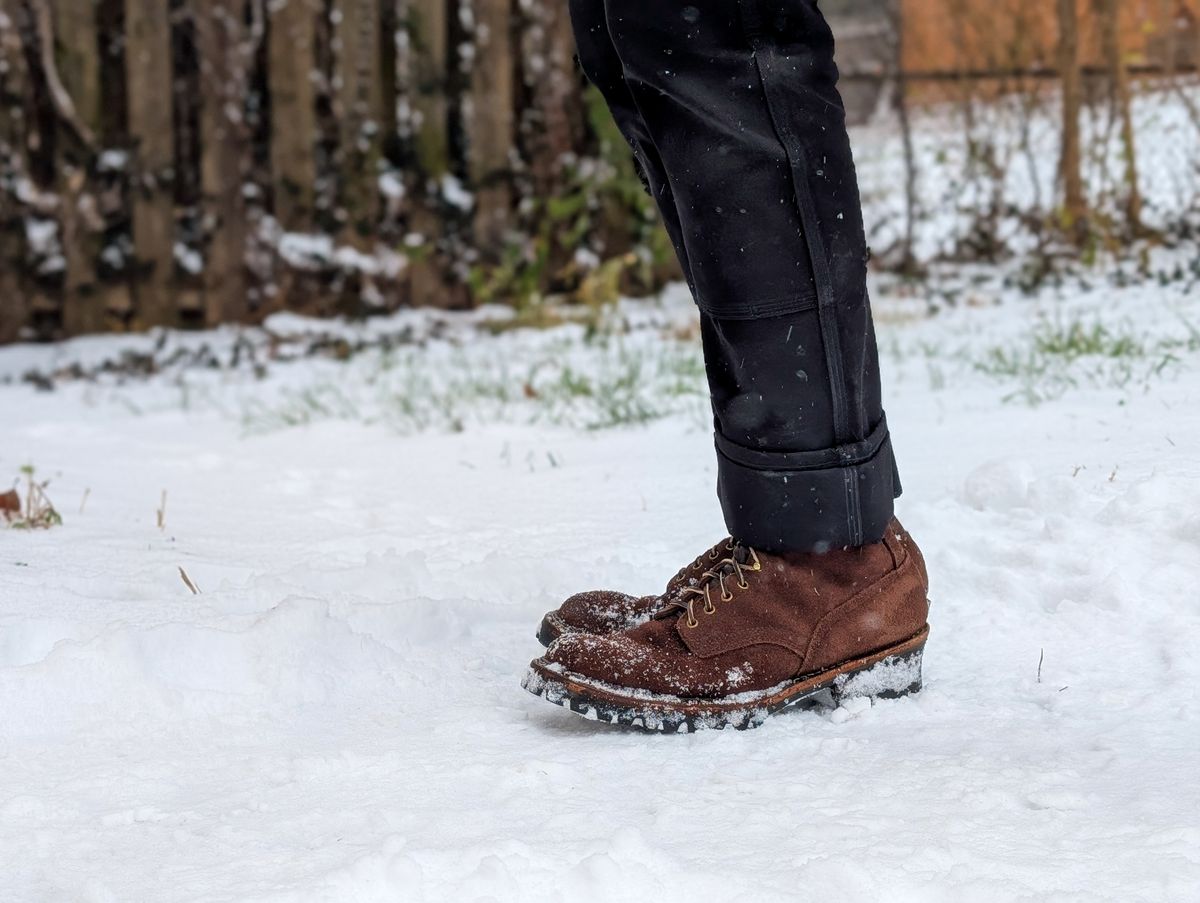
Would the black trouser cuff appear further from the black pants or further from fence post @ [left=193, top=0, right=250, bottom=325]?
fence post @ [left=193, top=0, right=250, bottom=325]

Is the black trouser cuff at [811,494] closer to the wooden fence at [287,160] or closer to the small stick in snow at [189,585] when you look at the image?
the small stick in snow at [189,585]

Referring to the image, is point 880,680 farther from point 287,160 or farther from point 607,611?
point 287,160

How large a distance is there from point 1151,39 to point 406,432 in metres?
3.97

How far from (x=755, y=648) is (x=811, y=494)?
19 centimetres

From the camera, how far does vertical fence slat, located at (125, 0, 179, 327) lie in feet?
15.5

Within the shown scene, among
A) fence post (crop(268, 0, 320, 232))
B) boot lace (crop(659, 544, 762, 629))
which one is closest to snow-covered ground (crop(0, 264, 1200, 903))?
boot lace (crop(659, 544, 762, 629))

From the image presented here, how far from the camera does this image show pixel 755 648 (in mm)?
1437

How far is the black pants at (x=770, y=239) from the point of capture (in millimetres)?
1336

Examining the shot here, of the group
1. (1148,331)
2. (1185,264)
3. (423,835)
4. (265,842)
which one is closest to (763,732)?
(423,835)

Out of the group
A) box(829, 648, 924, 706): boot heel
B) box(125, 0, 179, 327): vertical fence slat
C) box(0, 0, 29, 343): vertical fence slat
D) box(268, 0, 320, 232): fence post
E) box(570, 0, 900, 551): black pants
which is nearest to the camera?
box(570, 0, 900, 551): black pants

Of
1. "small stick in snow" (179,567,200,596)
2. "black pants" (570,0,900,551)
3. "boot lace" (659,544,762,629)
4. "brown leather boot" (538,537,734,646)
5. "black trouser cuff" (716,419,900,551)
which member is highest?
"black pants" (570,0,900,551)

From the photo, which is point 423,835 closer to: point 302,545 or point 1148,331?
point 302,545

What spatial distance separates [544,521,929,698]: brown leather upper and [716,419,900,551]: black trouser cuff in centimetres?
3

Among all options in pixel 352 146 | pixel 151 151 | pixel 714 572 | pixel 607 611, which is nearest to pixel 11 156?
pixel 151 151
